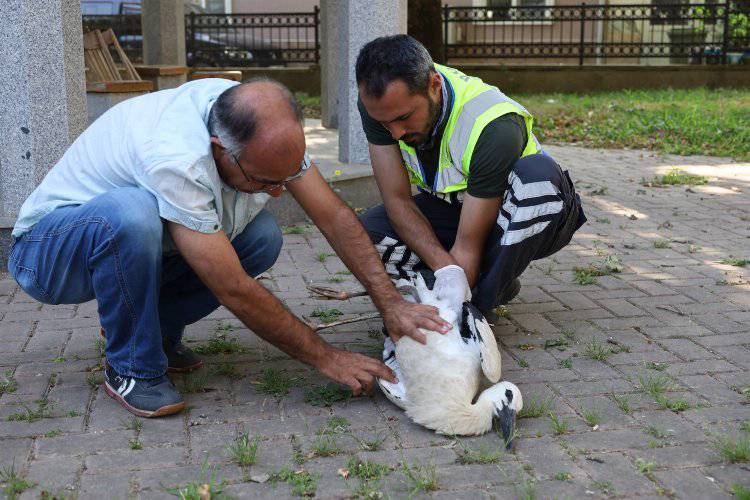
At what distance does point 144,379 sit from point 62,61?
2.60m

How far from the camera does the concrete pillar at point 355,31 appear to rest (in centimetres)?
640

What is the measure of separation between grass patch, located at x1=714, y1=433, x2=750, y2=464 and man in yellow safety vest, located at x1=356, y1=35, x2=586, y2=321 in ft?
3.41

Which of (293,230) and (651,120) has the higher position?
(651,120)

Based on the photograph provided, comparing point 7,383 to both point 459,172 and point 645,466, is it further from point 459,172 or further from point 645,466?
point 645,466

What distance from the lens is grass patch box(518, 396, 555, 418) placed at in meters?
3.17

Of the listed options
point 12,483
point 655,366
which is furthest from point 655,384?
point 12,483

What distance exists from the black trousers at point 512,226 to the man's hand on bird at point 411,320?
61 centimetres

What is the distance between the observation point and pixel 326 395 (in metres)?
3.34

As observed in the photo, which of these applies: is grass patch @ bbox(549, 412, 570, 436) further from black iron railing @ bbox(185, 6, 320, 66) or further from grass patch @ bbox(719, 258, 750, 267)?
black iron railing @ bbox(185, 6, 320, 66)

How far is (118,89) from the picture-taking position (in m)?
7.08

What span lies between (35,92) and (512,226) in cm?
300

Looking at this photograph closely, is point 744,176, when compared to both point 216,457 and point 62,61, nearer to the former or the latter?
point 62,61

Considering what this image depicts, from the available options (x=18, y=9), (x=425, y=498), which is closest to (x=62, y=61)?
(x=18, y=9)

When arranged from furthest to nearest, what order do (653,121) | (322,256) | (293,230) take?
1. (653,121)
2. (293,230)
3. (322,256)
